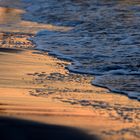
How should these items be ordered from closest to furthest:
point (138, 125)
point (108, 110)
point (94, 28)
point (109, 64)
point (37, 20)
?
point (138, 125), point (108, 110), point (109, 64), point (94, 28), point (37, 20)

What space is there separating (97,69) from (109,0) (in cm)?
1241

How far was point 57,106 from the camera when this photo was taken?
16.9 feet

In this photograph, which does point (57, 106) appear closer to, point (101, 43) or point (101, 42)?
point (101, 43)

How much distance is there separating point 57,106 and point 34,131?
2.96 feet

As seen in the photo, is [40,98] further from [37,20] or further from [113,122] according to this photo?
→ [37,20]

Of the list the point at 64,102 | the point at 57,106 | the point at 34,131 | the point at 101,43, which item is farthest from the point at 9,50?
the point at 34,131

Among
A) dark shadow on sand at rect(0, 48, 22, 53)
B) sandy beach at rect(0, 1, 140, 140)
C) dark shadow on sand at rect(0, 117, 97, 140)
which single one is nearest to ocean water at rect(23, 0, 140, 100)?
sandy beach at rect(0, 1, 140, 140)

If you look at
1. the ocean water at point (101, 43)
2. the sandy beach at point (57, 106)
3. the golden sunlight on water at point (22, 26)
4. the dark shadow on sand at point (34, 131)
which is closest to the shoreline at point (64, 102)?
the sandy beach at point (57, 106)

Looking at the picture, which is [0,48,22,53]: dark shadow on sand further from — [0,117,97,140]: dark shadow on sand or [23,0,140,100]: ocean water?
[0,117,97,140]: dark shadow on sand

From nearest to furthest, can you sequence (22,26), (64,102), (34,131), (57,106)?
1. (34,131)
2. (57,106)
3. (64,102)
4. (22,26)

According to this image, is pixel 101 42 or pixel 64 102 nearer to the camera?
pixel 64 102

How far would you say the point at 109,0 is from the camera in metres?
19.3

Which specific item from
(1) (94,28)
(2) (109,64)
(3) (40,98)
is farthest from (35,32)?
(3) (40,98)

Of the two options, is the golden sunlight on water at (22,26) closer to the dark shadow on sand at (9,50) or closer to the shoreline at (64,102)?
the dark shadow on sand at (9,50)
